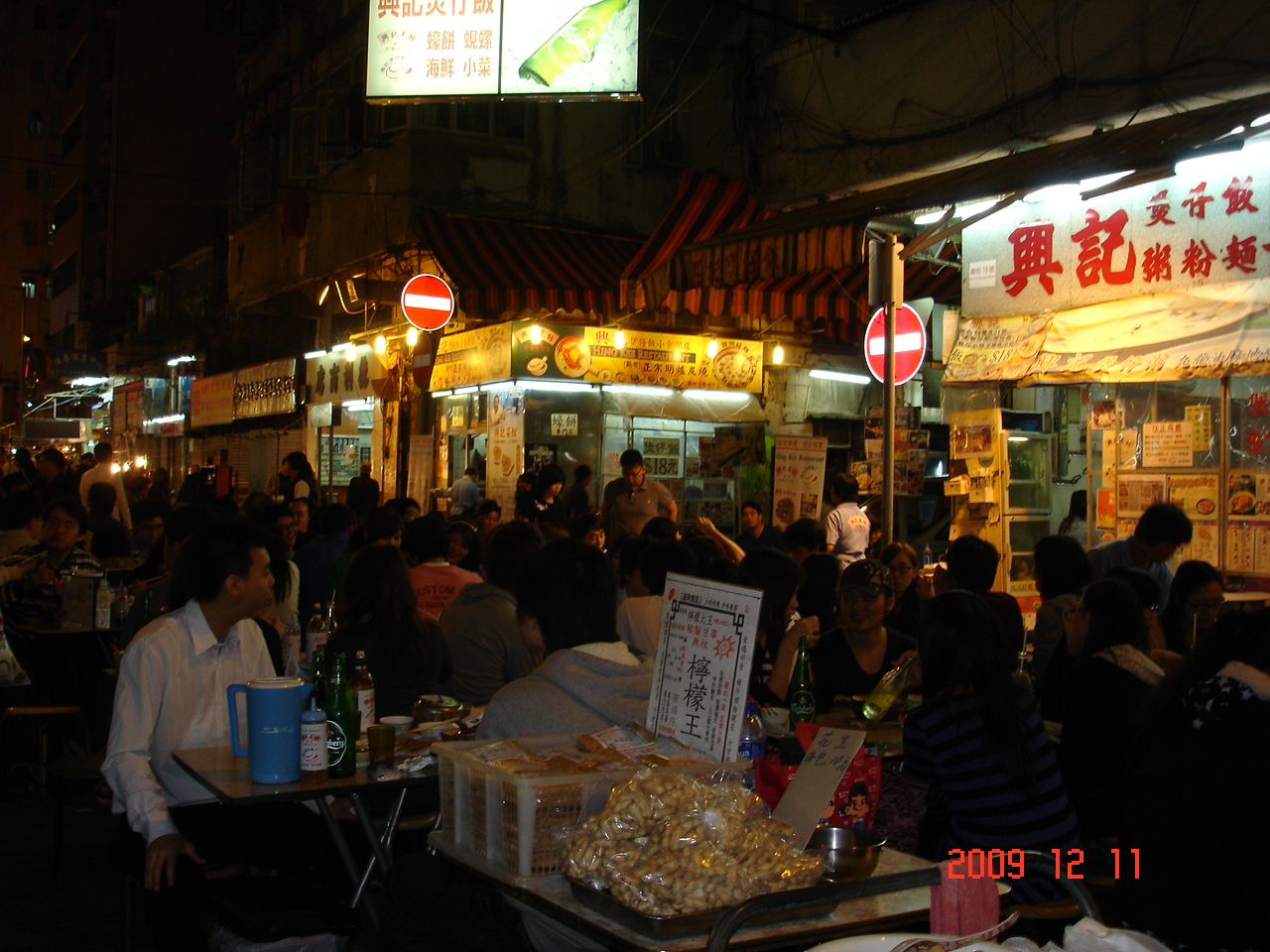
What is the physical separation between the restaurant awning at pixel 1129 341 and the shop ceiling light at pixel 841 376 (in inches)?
324

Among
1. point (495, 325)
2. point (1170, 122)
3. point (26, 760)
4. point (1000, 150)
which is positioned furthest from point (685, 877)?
point (495, 325)

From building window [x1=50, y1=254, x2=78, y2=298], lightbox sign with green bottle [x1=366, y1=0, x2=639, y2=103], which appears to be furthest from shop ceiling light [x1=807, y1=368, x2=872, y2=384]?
building window [x1=50, y1=254, x2=78, y2=298]

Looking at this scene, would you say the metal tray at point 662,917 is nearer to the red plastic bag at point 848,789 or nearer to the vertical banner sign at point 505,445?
the red plastic bag at point 848,789

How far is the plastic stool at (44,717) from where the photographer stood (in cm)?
678

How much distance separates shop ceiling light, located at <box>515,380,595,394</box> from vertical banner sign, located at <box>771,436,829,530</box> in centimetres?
415

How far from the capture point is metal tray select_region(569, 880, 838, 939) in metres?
2.26

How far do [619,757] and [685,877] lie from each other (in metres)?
0.72

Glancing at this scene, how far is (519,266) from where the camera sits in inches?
583

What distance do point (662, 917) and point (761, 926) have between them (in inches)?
11.7

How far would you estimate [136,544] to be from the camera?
448 inches

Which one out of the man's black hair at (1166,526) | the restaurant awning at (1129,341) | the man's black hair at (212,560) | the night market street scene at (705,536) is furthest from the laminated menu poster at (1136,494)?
A: the man's black hair at (212,560)

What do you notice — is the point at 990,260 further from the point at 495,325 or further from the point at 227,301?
the point at 227,301

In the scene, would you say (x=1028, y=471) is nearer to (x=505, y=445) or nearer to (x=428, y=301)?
(x=505, y=445)

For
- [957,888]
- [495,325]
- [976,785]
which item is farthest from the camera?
[495,325]
